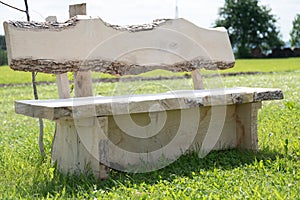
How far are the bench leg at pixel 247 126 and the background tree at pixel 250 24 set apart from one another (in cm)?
5508

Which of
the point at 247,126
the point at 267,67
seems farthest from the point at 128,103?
the point at 267,67

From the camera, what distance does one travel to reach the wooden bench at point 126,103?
3553mm

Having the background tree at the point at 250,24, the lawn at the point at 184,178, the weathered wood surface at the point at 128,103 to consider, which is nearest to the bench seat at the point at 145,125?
the weathered wood surface at the point at 128,103

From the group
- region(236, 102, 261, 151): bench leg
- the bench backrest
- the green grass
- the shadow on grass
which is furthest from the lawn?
the green grass

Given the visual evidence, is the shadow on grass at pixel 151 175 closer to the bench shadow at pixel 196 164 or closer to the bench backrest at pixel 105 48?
the bench shadow at pixel 196 164

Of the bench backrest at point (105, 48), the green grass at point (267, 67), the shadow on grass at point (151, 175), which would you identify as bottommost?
the green grass at point (267, 67)

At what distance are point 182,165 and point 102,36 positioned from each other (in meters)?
1.31

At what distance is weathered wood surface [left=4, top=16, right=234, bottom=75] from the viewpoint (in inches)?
158

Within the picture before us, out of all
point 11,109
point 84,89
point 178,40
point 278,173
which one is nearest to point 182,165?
point 278,173

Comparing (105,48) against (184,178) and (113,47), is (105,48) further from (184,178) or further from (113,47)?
(184,178)

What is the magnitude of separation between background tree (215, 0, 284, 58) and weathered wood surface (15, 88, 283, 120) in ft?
182

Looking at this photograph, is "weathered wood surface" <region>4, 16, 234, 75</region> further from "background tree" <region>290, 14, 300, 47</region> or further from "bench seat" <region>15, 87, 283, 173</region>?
"background tree" <region>290, 14, 300, 47</region>

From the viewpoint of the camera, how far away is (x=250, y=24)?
60.9 m

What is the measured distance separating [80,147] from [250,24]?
59.4 metres
